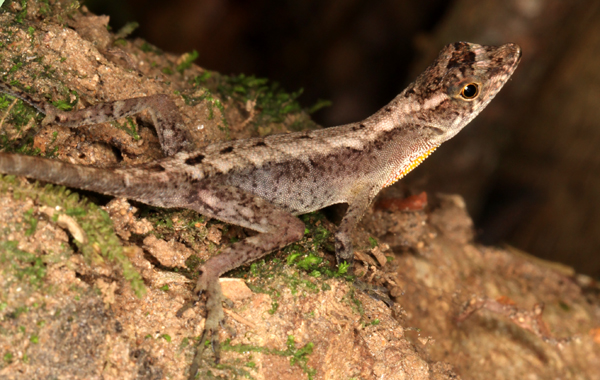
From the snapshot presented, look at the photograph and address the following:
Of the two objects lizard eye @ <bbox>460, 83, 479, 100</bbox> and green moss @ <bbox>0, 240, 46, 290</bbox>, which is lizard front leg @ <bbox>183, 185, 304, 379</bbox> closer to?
green moss @ <bbox>0, 240, 46, 290</bbox>

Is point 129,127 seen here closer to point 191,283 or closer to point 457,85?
point 191,283

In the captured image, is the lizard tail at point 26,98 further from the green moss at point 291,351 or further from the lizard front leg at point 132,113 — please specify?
the green moss at point 291,351

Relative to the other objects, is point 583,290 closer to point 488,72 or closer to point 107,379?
point 488,72

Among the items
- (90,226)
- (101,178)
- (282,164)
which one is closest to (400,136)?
(282,164)

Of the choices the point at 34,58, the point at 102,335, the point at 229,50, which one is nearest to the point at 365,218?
the point at 102,335

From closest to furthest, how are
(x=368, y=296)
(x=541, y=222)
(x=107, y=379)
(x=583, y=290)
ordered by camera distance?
1. (x=107, y=379)
2. (x=368, y=296)
3. (x=583, y=290)
4. (x=541, y=222)

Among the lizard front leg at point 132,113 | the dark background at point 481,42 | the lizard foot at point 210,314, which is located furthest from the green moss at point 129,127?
the dark background at point 481,42
